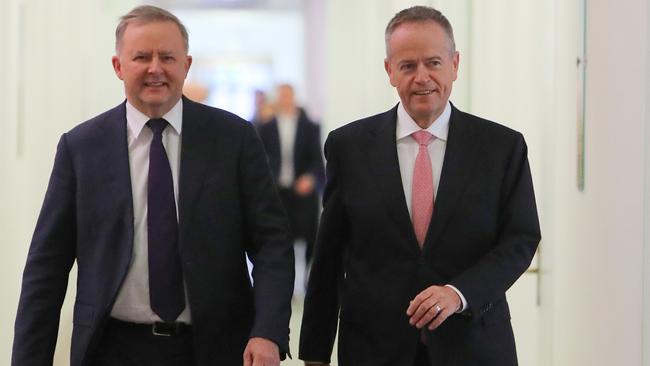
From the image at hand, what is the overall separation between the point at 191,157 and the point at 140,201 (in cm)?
17

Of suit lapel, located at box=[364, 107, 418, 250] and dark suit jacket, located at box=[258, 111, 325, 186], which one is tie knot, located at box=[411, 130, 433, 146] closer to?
suit lapel, located at box=[364, 107, 418, 250]

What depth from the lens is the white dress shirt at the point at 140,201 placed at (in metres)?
2.54

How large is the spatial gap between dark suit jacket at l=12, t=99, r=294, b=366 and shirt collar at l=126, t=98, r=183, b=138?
19 millimetres

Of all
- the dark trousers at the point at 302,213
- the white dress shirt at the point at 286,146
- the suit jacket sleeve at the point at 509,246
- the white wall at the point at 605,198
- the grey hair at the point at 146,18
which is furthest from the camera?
the white dress shirt at the point at 286,146

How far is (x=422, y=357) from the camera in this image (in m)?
2.53

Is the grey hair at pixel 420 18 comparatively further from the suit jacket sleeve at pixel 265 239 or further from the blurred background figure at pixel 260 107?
the blurred background figure at pixel 260 107

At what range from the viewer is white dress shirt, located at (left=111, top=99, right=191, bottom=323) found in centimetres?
254

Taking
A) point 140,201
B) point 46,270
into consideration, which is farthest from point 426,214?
point 46,270

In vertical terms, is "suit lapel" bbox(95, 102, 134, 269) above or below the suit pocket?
above

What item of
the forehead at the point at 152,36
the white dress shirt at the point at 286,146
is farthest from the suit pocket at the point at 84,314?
the white dress shirt at the point at 286,146

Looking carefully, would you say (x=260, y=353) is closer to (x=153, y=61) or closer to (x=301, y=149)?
(x=153, y=61)

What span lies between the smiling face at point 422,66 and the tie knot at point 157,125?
1.92ft

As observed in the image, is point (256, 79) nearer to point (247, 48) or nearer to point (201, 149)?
point (247, 48)

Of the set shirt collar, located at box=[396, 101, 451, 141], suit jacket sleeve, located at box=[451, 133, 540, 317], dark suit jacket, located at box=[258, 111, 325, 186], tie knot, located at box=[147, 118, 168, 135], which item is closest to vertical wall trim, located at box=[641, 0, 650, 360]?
suit jacket sleeve, located at box=[451, 133, 540, 317]
